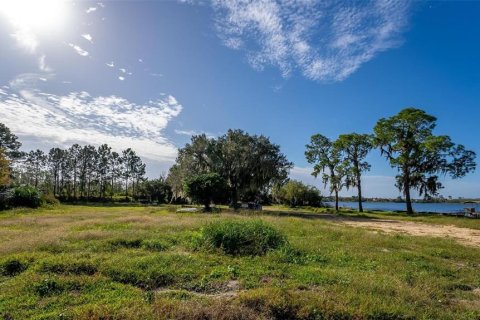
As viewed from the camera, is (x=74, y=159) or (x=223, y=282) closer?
(x=223, y=282)

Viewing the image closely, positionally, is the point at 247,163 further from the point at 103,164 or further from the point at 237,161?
the point at 103,164

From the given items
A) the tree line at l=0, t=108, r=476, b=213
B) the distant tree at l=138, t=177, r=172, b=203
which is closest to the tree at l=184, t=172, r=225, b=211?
the tree line at l=0, t=108, r=476, b=213

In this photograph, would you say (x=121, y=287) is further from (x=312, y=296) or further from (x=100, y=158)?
(x=100, y=158)

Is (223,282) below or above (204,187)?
below

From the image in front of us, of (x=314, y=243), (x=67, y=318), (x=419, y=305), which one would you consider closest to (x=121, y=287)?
(x=67, y=318)

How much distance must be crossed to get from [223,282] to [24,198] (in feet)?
113

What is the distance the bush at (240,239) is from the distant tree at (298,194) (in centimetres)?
5037

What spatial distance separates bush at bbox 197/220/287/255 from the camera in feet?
35.4

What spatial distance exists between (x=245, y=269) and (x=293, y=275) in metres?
1.27

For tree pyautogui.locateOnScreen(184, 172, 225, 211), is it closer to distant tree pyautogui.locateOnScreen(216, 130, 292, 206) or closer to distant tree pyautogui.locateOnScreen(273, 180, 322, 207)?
distant tree pyautogui.locateOnScreen(216, 130, 292, 206)

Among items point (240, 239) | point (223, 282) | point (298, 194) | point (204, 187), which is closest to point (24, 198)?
point (204, 187)

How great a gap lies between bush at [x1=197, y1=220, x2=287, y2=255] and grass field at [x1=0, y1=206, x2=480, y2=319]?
1.66 ft

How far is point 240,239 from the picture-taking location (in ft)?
36.7

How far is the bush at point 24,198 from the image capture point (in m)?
33.3
